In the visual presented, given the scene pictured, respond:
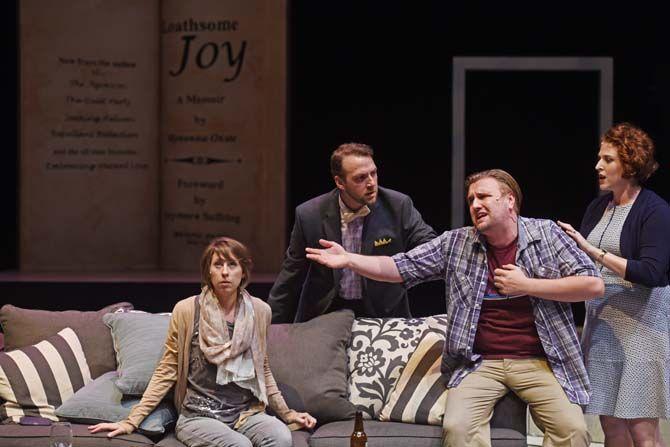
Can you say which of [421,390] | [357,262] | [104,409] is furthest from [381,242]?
[104,409]

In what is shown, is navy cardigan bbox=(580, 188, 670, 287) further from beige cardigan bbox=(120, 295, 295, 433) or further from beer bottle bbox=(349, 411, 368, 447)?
beige cardigan bbox=(120, 295, 295, 433)

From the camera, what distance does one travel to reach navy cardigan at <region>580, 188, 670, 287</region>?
4.10 metres

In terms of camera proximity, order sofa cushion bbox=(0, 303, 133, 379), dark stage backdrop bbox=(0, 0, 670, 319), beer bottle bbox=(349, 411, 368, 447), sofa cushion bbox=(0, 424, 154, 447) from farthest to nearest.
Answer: dark stage backdrop bbox=(0, 0, 670, 319) → sofa cushion bbox=(0, 303, 133, 379) → sofa cushion bbox=(0, 424, 154, 447) → beer bottle bbox=(349, 411, 368, 447)

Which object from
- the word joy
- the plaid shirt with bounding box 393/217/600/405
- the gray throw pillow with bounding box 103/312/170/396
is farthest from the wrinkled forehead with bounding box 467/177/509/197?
the word joy

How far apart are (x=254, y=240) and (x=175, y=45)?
1698 mm

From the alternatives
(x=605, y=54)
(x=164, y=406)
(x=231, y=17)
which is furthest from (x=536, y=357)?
(x=231, y=17)

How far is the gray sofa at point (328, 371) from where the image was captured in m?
4.16

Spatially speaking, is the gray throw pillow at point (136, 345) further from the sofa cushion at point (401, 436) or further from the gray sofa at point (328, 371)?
the sofa cushion at point (401, 436)

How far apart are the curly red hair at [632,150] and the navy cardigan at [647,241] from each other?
0.10m

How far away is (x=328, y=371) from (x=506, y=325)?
0.80 meters

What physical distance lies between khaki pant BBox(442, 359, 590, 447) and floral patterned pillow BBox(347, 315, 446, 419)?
357mm

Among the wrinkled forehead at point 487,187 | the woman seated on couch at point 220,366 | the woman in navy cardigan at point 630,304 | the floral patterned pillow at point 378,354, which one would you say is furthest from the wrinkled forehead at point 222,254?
the woman in navy cardigan at point 630,304

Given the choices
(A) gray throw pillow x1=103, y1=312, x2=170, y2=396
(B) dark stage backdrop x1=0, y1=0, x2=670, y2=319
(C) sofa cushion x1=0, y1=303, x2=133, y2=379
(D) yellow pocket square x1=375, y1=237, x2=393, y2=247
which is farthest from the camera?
(B) dark stage backdrop x1=0, y1=0, x2=670, y2=319

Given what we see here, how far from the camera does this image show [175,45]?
27.8 feet
